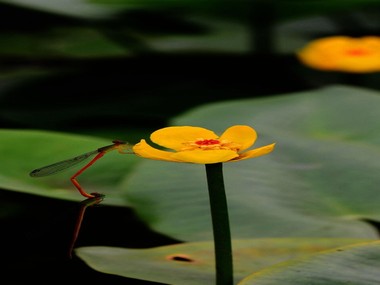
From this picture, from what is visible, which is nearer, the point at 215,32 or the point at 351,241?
the point at 351,241

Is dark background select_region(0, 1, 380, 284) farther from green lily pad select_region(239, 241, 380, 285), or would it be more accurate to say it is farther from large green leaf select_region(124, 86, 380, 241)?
green lily pad select_region(239, 241, 380, 285)

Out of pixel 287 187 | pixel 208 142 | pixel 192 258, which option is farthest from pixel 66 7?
pixel 208 142

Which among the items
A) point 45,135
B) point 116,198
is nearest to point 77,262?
point 116,198

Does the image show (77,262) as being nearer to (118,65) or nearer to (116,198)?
(116,198)

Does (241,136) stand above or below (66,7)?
below

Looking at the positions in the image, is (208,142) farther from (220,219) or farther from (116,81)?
(116,81)
